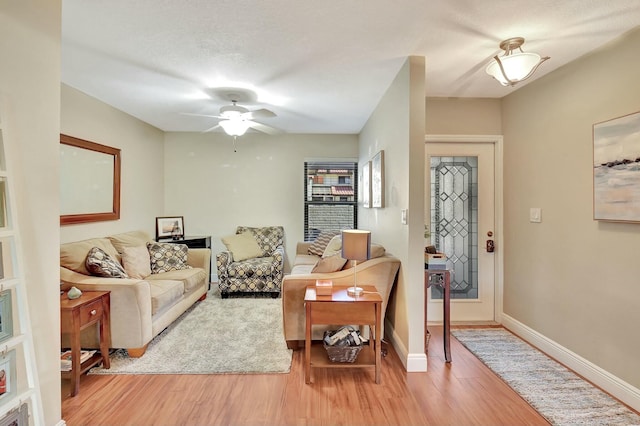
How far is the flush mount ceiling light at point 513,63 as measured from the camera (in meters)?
2.15

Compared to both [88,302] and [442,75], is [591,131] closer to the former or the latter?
[442,75]

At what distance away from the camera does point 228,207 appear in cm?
537

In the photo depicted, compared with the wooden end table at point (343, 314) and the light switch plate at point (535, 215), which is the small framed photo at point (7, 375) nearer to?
the wooden end table at point (343, 314)

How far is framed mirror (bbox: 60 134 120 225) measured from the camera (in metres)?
Answer: 3.23

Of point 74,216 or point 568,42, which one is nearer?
point 568,42

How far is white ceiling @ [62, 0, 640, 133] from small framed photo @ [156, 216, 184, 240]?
210 centimetres

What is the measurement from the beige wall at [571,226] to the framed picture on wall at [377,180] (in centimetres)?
137

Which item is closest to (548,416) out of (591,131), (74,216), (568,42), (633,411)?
(633,411)

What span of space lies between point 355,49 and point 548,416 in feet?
9.33

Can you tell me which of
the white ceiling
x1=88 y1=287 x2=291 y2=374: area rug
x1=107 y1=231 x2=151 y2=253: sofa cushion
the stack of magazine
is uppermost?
the white ceiling

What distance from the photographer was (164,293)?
310cm

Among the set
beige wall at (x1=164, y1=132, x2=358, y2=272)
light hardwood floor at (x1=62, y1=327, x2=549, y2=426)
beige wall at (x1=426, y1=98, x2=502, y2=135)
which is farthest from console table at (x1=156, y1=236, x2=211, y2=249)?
beige wall at (x1=426, y1=98, x2=502, y2=135)

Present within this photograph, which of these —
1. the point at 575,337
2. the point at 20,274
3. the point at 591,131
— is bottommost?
the point at 575,337

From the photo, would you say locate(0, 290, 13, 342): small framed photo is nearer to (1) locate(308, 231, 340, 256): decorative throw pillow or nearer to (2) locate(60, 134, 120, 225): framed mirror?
(2) locate(60, 134, 120, 225): framed mirror
